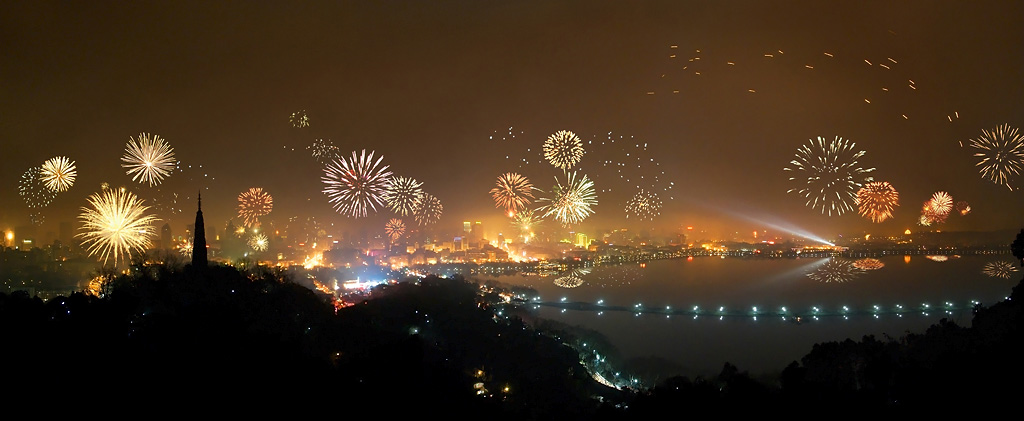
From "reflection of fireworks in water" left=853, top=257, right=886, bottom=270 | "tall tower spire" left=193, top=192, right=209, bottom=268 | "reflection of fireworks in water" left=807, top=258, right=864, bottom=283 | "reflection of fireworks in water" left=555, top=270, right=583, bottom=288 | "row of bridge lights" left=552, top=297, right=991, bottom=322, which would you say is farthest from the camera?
"reflection of fireworks in water" left=853, top=257, right=886, bottom=270

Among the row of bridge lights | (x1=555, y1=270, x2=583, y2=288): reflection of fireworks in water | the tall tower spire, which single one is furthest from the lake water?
the tall tower spire

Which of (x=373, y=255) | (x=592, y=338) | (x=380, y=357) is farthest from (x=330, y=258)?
(x=380, y=357)

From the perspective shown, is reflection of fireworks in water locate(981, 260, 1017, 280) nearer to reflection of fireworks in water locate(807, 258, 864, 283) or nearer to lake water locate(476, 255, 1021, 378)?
lake water locate(476, 255, 1021, 378)

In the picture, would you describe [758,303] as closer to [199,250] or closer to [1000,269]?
[1000,269]

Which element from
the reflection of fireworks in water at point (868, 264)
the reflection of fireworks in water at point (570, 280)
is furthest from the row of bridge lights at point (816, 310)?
the reflection of fireworks in water at point (868, 264)

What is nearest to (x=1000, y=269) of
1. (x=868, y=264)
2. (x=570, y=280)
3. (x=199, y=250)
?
(x=868, y=264)

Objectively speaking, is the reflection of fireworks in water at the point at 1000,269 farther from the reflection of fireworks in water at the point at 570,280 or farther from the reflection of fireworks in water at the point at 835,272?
the reflection of fireworks in water at the point at 570,280
